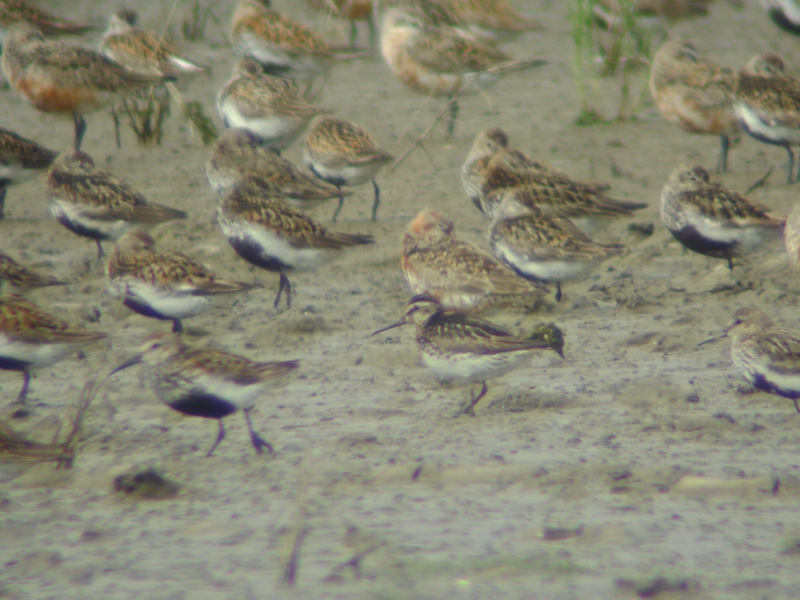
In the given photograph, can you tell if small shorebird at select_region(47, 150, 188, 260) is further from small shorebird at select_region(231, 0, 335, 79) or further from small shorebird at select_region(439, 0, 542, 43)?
small shorebird at select_region(439, 0, 542, 43)

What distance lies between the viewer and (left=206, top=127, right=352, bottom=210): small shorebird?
798 centimetres

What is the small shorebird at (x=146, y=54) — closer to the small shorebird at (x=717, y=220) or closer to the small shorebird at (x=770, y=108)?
the small shorebird at (x=770, y=108)

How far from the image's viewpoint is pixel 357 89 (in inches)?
497

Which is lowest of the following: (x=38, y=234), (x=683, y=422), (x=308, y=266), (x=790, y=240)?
(x=38, y=234)

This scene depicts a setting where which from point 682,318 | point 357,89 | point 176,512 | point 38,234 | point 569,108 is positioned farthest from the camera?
point 357,89

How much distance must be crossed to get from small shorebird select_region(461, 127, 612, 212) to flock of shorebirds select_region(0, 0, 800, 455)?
0.02 meters

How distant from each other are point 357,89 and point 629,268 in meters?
6.18

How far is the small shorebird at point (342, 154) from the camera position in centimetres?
834

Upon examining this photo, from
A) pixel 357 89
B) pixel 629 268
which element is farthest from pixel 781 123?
pixel 357 89

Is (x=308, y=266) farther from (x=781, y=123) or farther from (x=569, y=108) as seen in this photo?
(x=569, y=108)

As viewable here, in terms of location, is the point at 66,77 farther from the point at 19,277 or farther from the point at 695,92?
the point at 695,92

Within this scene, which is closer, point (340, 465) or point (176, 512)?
point (176, 512)

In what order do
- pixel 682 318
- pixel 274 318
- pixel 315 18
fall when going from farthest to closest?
pixel 315 18
pixel 274 318
pixel 682 318

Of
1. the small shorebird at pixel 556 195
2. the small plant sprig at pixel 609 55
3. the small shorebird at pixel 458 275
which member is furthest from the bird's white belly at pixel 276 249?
the small plant sprig at pixel 609 55
